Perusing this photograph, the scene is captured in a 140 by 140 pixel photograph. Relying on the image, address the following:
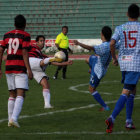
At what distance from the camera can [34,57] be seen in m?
11.0

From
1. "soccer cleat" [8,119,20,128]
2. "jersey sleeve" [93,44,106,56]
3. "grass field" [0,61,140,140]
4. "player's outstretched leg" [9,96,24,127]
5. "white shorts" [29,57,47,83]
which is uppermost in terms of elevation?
"jersey sleeve" [93,44,106,56]

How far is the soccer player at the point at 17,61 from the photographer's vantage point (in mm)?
8055

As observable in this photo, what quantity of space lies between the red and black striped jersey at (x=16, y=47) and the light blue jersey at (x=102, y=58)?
6.43ft

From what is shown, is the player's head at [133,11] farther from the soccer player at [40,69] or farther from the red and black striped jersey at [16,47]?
the soccer player at [40,69]

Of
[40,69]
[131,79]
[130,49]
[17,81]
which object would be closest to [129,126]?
[131,79]

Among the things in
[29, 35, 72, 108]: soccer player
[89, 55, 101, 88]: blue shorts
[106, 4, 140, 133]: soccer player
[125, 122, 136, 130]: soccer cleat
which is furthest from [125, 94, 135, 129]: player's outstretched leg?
[29, 35, 72, 108]: soccer player

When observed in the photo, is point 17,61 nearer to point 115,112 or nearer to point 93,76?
point 115,112

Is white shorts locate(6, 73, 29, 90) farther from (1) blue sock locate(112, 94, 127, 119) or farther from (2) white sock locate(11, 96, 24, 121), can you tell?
(1) blue sock locate(112, 94, 127, 119)

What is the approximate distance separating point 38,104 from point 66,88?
12.0ft

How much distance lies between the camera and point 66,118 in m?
9.05

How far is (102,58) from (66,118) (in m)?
1.58

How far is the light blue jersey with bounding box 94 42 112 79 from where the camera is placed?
9711mm

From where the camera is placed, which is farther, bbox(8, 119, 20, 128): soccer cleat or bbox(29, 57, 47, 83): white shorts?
bbox(29, 57, 47, 83): white shorts

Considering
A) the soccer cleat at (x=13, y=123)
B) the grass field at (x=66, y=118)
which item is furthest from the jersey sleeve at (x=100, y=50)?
the soccer cleat at (x=13, y=123)
